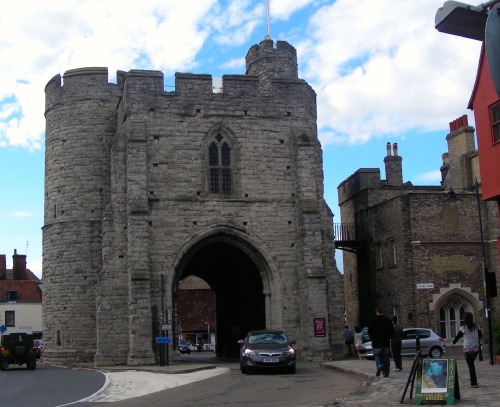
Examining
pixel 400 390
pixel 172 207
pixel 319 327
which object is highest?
pixel 172 207

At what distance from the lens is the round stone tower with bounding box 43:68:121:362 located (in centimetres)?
2903

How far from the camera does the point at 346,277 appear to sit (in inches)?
1531

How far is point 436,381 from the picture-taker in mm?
10508

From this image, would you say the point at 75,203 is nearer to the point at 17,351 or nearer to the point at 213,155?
the point at 213,155

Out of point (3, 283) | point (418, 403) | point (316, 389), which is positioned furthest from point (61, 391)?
point (3, 283)

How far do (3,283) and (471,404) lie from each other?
52726 mm

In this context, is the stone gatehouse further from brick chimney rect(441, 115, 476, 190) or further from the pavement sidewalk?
brick chimney rect(441, 115, 476, 190)

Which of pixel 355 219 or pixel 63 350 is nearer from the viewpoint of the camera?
pixel 63 350

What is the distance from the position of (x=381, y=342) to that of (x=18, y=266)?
4907 centimetres

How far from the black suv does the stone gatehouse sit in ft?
7.81

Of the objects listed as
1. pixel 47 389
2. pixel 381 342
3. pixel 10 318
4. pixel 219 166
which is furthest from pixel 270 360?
pixel 10 318

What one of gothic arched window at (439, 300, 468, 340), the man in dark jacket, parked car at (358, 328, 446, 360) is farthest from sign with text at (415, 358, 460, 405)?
gothic arched window at (439, 300, 468, 340)

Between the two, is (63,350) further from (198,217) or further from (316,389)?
(316,389)

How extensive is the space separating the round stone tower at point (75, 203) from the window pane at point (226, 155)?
537 centimetres
